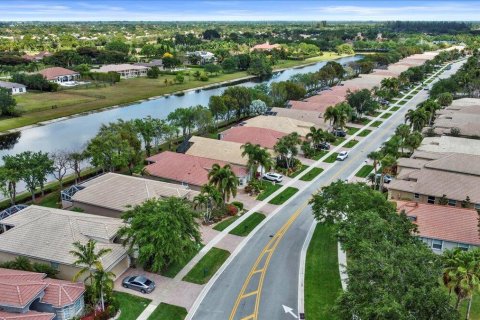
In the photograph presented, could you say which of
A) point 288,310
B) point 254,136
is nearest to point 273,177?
point 254,136

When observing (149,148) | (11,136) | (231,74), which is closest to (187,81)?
(231,74)

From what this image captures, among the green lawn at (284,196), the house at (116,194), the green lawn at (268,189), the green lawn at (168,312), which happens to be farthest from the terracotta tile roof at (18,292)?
the green lawn at (268,189)

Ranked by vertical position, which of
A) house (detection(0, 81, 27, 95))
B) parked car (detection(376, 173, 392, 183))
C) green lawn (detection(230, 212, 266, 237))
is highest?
house (detection(0, 81, 27, 95))

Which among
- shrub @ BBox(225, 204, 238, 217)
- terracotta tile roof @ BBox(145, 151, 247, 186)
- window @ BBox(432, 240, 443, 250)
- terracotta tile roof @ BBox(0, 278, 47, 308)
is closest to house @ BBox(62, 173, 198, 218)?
shrub @ BBox(225, 204, 238, 217)

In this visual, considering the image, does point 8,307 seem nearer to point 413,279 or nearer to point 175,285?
point 175,285

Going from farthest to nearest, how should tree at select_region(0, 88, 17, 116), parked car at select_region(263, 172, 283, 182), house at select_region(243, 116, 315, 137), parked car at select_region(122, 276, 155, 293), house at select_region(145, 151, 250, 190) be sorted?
tree at select_region(0, 88, 17, 116) < house at select_region(243, 116, 315, 137) < parked car at select_region(263, 172, 283, 182) < house at select_region(145, 151, 250, 190) < parked car at select_region(122, 276, 155, 293)

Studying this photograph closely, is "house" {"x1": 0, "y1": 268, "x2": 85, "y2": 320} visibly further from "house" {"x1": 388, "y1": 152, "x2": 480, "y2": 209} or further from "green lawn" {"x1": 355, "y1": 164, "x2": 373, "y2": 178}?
"green lawn" {"x1": 355, "y1": 164, "x2": 373, "y2": 178}
